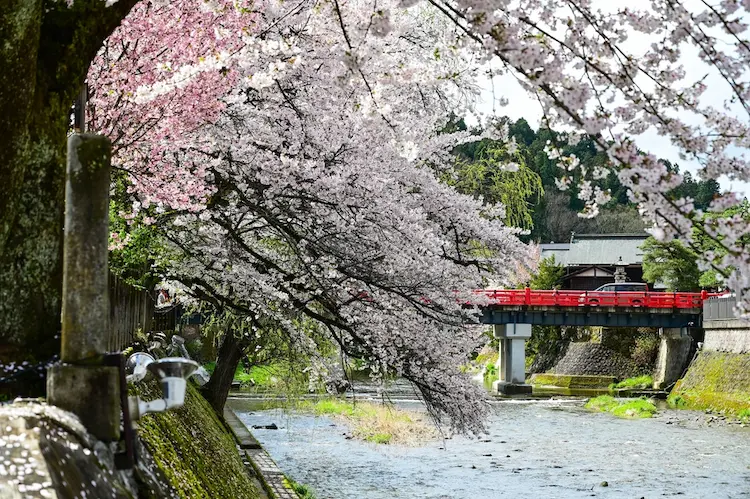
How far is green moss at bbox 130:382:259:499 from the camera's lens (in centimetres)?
525

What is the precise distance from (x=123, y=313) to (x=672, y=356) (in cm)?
4200

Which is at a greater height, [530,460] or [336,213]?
[336,213]

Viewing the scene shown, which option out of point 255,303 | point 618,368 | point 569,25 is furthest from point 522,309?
point 569,25

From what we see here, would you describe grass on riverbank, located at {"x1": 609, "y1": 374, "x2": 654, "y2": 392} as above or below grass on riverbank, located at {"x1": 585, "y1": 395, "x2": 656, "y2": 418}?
above

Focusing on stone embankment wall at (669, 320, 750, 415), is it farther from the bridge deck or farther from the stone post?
the stone post

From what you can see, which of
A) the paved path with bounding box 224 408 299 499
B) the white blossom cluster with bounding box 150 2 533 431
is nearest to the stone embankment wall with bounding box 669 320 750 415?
the paved path with bounding box 224 408 299 499

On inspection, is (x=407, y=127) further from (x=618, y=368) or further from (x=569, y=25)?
(x=618, y=368)

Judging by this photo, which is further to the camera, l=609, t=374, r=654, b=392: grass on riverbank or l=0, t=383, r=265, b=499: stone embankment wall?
l=609, t=374, r=654, b=392: grass on riverbank

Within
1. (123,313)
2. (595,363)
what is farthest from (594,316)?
(123,313)

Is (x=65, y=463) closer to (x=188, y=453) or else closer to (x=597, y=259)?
(x=188, y=453)

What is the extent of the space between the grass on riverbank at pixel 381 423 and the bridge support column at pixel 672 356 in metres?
18.5

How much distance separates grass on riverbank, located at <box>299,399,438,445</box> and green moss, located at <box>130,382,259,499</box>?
15657 millimetres

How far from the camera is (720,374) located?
3853cm

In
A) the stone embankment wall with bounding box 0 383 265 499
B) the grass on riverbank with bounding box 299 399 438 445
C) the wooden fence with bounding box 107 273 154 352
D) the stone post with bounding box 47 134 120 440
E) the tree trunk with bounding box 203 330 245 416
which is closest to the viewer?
the stone embankment wall with bounding box 0 383 265 499
